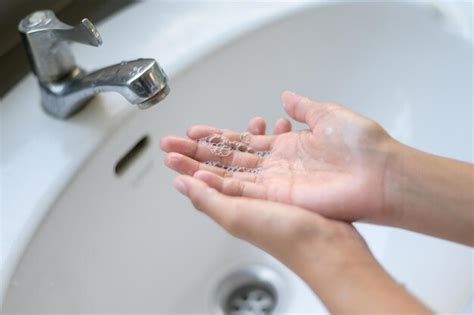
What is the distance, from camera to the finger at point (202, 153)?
502mm

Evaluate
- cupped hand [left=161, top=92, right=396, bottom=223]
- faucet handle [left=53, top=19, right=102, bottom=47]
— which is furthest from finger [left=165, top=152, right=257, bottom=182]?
faucet handle [left=53, top=19, right=102, bottom=47]

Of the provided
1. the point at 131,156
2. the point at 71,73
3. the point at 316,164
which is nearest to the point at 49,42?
the point at 71,73

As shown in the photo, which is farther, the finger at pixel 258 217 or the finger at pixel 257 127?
the finger at pixel 257 127

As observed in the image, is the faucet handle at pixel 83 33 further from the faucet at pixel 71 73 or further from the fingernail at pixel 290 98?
the fingernail at pixel 290 98

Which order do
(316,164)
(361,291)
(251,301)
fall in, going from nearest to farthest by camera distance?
(361,291) → (316,164) → (251,301)

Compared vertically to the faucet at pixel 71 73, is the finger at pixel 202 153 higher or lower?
lower

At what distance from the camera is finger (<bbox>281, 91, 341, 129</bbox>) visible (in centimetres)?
51

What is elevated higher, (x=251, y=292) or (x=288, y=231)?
(x=288, y=231)

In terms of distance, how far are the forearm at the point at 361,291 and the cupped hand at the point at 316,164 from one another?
0.06 metres

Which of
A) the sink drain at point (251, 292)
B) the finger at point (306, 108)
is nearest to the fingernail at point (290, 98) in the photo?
the finger at point (306, 108)

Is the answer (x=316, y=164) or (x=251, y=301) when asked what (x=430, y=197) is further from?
Answer: (x=251, y=301)

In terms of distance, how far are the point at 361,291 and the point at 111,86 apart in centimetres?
25

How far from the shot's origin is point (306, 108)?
526 millimetres

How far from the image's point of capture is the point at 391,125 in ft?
2.32
